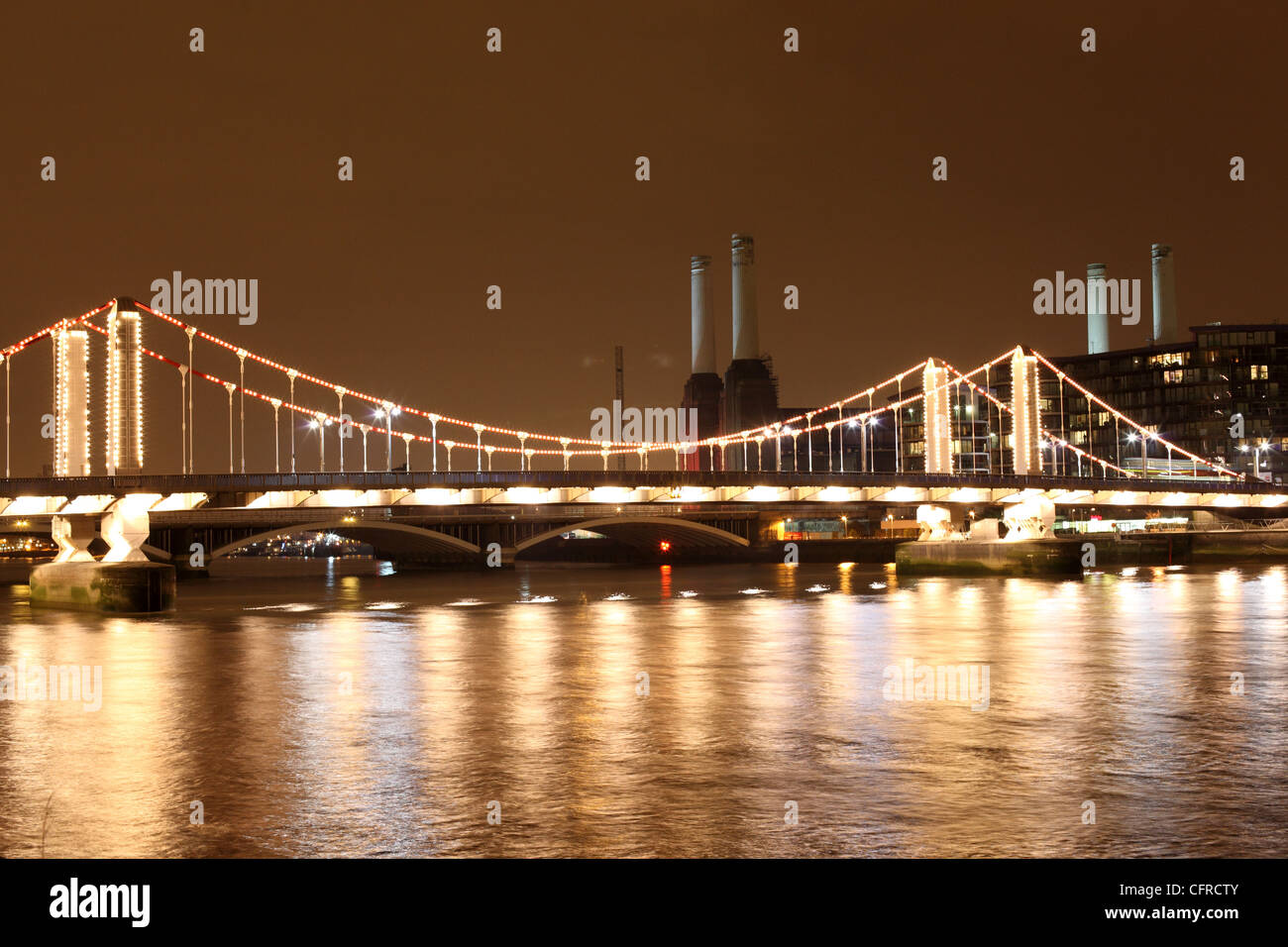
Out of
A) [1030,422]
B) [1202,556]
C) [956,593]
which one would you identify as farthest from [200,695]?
[1202,556]

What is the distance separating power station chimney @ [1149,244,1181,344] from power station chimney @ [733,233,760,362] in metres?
49.4

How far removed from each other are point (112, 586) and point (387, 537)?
6318cm

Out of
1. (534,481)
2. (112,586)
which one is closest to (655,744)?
(112,586)

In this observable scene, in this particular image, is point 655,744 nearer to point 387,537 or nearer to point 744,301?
point 387,537

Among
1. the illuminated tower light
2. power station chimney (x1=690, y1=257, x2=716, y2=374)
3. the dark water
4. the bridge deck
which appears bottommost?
the dark water

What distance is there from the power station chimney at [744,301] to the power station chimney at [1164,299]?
49.4 m

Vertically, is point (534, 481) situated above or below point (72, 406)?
below

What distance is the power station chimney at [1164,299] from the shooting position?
174 m

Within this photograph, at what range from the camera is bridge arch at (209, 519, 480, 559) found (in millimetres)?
96625

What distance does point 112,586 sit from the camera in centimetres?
5091

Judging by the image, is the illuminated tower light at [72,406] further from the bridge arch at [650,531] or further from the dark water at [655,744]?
the bridge arch at [650,531]

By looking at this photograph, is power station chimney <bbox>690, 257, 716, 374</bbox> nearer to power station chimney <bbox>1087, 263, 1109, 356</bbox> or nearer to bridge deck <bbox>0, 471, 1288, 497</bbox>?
power station chimney <bbox>1087, 263, 1109, 356</bbox>

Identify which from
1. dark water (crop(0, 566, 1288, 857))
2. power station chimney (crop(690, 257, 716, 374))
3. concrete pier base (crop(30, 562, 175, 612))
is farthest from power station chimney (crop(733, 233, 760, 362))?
dark water (crop(0, 566, 1288, 857))
